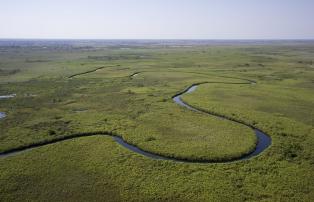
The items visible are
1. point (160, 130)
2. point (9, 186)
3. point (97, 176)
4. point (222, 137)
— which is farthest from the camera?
point (160, 130)

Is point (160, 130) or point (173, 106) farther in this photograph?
point (173, 106)

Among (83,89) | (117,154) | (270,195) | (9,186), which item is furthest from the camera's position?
(83,89)

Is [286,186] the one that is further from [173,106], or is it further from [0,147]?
[0,147]

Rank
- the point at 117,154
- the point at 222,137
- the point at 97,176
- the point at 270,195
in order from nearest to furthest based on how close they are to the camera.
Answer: the point at 270,195
the point at 97,176
the point at 117,154
the point at 222,137

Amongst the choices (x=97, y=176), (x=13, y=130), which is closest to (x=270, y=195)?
(x=97, y=176)

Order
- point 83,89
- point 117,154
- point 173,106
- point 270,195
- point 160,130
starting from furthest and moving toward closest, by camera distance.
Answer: point 83,89, point 173,106, point 160,130, point 117,154, point 270,195

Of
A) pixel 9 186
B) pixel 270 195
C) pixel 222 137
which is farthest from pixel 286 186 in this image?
pixel 9 186

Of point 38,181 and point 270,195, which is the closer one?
point 270,195

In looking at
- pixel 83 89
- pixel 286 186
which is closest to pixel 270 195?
pixel 286 186

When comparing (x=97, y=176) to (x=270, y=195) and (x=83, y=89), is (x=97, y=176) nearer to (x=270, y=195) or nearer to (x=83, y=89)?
(x=270, y=195)
